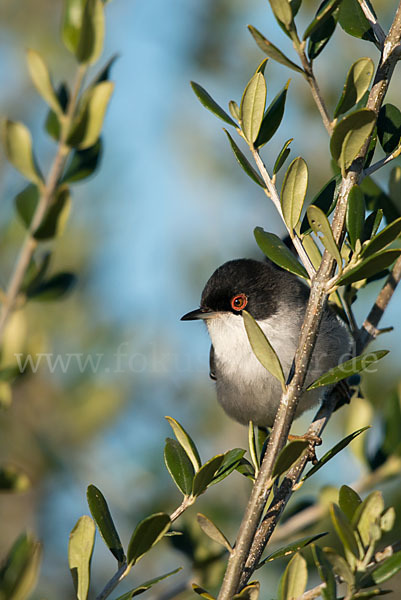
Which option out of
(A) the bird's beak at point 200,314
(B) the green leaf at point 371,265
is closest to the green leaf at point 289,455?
(B) the green leaf at point 371,265

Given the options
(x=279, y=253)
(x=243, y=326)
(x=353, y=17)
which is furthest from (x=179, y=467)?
(x=243, y=326)

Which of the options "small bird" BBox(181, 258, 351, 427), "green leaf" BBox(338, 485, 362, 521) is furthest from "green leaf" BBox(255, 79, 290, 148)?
"small bird" BBox(181, 258, 351, 427)

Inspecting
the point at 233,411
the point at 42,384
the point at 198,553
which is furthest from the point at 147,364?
the point at 198,553

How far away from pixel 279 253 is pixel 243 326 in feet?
8.77

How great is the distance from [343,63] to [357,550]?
504cm

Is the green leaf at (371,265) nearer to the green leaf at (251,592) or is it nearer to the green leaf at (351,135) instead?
the green leaf at (351,135)

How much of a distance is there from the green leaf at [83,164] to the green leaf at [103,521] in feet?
2.88

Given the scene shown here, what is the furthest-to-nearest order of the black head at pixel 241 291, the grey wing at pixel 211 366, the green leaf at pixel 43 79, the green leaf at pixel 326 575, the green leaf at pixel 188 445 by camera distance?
the grey wing at pixel 211 366 → the black head at pixel 241 291 → the green leaf at pixel 188 445 → the green leaf at pixel 43 79 → the green leaf at pixel 326 575

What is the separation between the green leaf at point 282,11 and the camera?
1760mm

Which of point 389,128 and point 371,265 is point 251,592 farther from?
point 389,128

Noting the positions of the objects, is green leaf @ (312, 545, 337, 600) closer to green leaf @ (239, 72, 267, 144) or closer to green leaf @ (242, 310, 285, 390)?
green leaf @ (242, 310, 285, 390)

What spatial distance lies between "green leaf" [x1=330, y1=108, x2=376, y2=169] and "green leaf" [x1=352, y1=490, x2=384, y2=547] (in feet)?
2.78

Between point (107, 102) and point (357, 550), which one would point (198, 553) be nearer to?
point (357, 550)

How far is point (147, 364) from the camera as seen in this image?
4.87 meters
